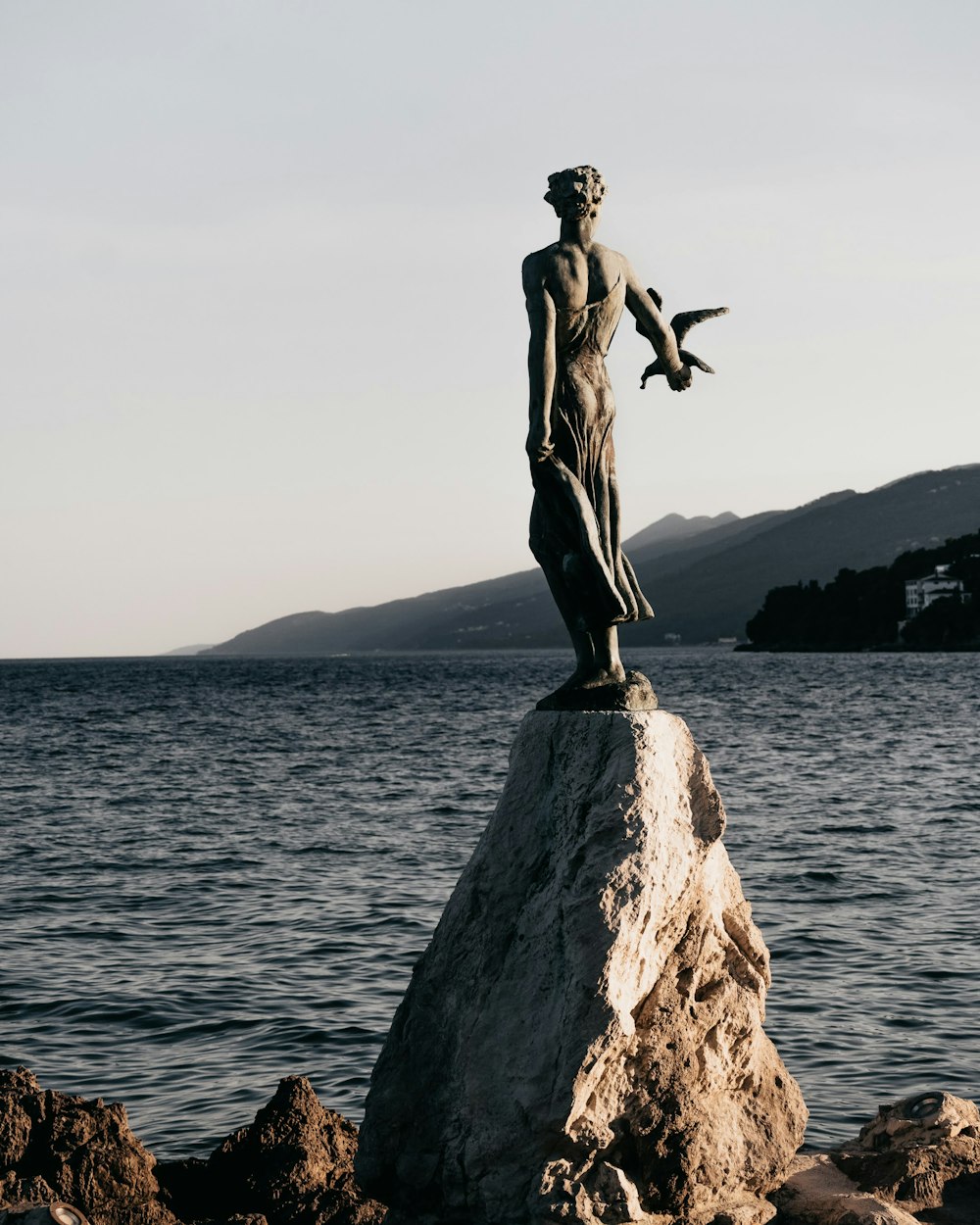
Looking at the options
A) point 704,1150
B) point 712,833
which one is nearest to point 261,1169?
point 704,1150

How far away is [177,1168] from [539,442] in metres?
5.95

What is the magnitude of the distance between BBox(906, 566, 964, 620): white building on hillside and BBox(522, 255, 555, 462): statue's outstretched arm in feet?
544

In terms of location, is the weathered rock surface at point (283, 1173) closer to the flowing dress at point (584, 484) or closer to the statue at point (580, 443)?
the statue at point (580, 443)

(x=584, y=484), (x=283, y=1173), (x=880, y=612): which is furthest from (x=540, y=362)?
(x=880, y=612)

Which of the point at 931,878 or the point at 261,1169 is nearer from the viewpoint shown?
the point at 261,1169

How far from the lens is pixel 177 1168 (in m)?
11.1

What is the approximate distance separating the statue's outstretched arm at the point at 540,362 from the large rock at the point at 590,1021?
1.67 meters

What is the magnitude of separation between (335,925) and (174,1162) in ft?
30.1

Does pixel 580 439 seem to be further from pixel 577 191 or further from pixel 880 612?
pixel 880 612

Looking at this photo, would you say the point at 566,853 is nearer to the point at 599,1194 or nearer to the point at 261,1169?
the point at 599,1194

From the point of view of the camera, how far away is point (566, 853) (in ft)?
28.5

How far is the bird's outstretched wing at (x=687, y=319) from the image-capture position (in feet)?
33.2

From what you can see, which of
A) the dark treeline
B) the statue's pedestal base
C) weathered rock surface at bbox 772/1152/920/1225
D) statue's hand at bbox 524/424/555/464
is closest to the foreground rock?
weathered rock surface at bbox 772/1152/920/1225

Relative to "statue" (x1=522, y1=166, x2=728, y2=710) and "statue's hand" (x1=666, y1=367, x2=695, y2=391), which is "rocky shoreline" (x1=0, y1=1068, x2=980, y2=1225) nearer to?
"statue" (x1=522, y1=166, x2=728, y2=710)
